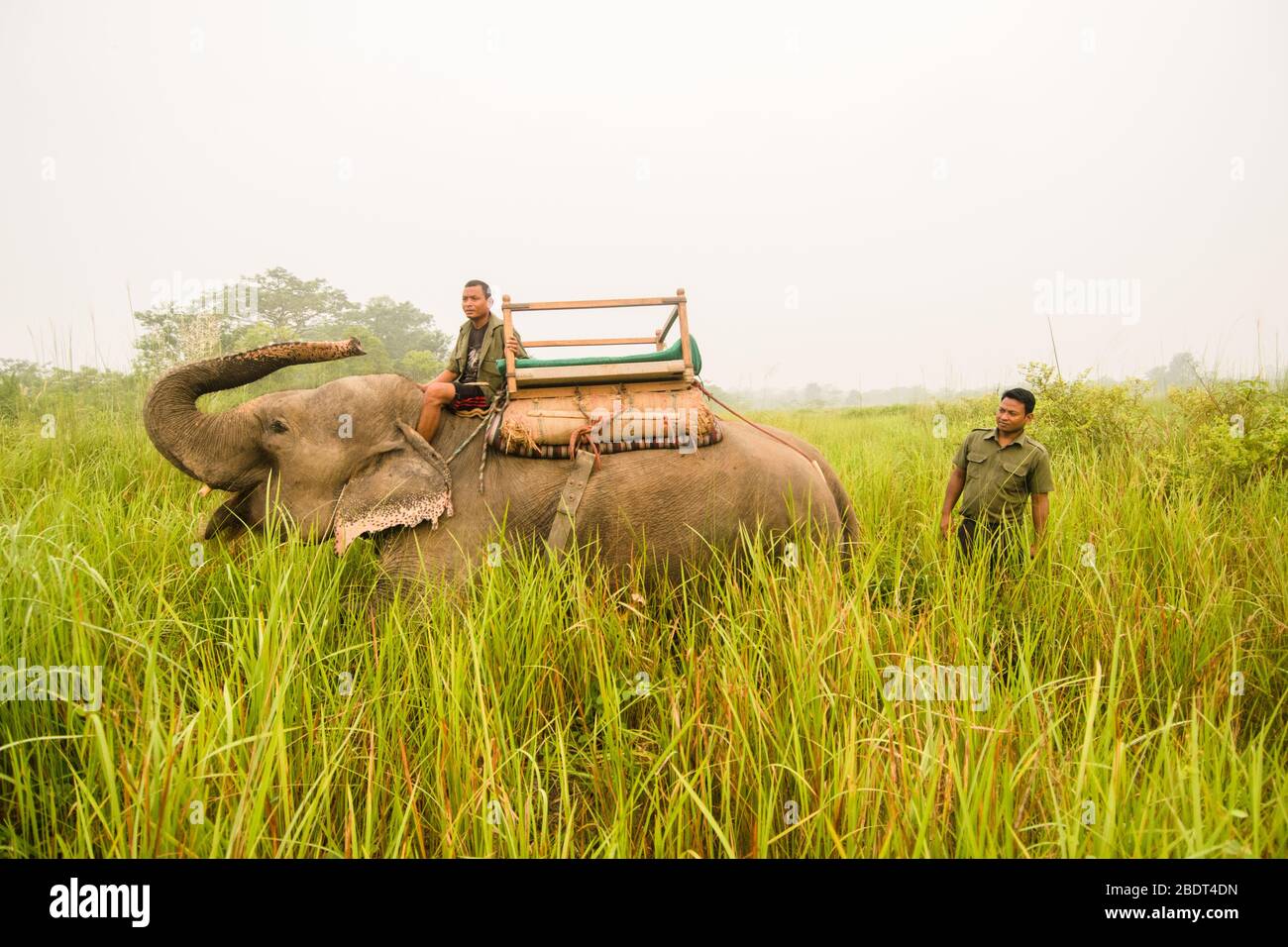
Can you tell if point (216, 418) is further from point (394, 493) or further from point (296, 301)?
point (296, 301)

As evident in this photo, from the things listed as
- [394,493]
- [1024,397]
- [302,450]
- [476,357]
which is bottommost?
[394,493]

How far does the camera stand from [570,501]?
3.15 metres

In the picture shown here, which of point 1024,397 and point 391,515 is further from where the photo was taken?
point 1024,397

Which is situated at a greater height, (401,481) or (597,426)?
(597,426)

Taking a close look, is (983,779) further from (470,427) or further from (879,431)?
(879,431)

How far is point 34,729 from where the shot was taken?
177 cm

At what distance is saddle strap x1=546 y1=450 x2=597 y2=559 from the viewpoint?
10.1ft

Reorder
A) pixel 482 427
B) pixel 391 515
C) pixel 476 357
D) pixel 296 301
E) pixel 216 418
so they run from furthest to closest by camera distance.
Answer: pixel 296 301 → pixel 476 357 → pixel 482 427 → pixel 216 418 → pixel 391 515

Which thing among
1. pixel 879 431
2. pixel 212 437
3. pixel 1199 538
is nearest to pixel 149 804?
pixel 212 437

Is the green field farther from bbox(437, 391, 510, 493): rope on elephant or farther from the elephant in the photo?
bbox(437, 391, 510, 493): rope on elephant

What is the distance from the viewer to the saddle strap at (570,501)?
3.09 meters

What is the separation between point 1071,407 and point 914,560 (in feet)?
11.7

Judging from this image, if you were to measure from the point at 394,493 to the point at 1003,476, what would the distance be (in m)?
3.59

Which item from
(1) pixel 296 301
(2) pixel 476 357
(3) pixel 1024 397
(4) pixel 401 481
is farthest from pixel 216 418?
(1) pixel 296 301
